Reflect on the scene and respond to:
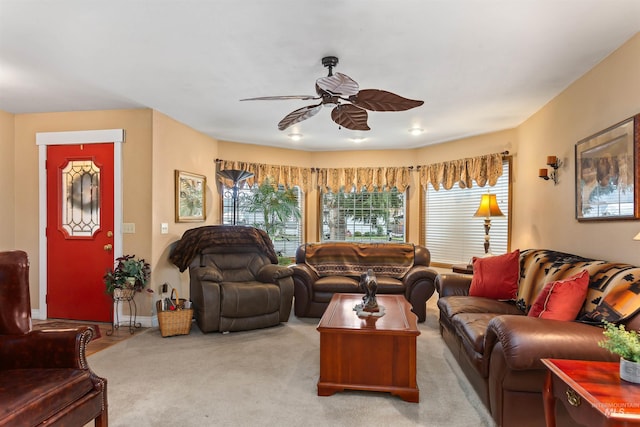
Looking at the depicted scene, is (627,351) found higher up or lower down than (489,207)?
lower down

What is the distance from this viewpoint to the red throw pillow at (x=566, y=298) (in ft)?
7.29

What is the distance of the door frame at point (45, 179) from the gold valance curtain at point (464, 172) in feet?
14.5

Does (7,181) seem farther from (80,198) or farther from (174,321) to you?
(174,321)

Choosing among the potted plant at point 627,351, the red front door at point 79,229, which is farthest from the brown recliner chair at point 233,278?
the potted plant at point 627,351

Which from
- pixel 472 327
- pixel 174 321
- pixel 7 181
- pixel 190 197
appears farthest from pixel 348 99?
pixel 7 181

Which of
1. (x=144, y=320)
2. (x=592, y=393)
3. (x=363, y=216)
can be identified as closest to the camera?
(x=592, y=393)

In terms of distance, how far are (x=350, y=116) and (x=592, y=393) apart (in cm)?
219

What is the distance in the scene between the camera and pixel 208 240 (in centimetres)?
430

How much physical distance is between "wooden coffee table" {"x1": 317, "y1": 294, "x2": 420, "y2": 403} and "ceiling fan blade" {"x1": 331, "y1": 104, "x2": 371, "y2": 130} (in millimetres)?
1571

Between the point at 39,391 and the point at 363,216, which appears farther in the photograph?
the point at 363,216

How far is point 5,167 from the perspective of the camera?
4.23 m

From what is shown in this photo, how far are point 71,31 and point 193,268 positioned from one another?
2598mm

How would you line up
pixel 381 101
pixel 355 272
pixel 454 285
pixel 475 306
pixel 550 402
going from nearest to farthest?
pixel 550 402
pixel 381 101
pixel 475 306
pixel 454 285
pixel 355 272

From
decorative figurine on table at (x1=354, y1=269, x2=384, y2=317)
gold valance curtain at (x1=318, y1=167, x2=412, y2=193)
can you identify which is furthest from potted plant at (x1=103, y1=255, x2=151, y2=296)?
gold valance curtain at (x1=318, y1=167, x2=412, y2=193)
